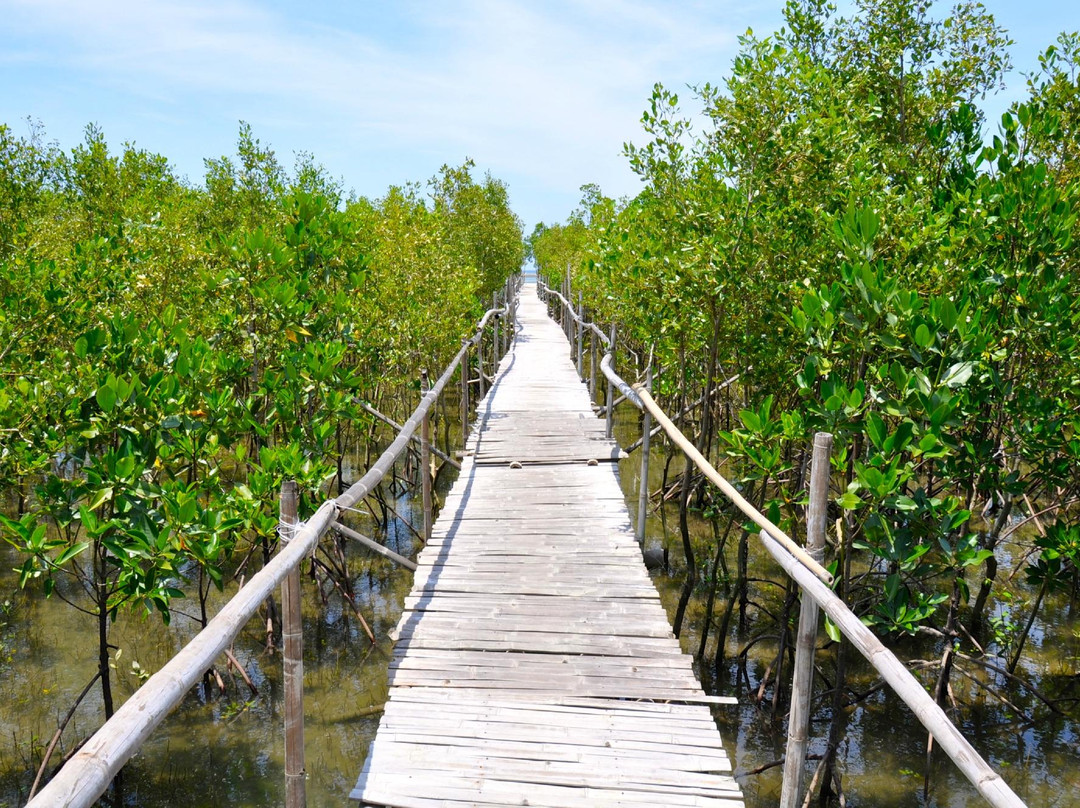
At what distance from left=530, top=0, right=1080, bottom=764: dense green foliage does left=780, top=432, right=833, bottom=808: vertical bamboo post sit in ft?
1.01

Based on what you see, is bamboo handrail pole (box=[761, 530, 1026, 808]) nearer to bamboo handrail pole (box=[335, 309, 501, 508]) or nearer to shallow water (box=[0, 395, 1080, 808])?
bamboo handrail pole (box=[335, 309, 501, 508])

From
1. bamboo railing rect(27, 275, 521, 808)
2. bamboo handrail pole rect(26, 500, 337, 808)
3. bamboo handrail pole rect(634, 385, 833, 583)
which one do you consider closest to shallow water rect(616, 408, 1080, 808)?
bamboo handrail pole rect(634, 385, 833, 583)

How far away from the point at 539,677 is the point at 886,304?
253 cm

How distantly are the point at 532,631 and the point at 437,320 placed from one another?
24.4 ft

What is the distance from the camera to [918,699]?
7.07 ft

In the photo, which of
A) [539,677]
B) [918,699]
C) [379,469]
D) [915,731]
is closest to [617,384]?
[379,469]

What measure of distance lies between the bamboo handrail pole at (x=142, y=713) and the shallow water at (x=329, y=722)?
10.9 feet

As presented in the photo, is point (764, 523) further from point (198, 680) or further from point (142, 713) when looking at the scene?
point (142, 713)

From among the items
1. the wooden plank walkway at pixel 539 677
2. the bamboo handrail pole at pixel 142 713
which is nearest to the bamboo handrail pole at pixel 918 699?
the wooden plank walkway at pixel 539 677

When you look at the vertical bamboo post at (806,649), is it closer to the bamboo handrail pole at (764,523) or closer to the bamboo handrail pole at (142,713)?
the bamboo handrail pole at (764,523)

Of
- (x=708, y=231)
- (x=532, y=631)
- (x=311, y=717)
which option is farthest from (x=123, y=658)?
(x=708, y=231)

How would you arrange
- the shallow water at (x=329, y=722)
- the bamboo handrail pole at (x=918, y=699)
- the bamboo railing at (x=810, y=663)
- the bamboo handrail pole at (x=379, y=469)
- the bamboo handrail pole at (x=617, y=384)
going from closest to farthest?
the bamboo handrail pole at (x=918, y=699)
the bamboo railing at (x=810, y=663)
the bamboo handrail pole at (x=379, y=469)
the shallow water at (x=329, y=722)
the bamboo handrail pole at (x=617, y=384)

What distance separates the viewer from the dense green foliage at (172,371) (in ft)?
12.5

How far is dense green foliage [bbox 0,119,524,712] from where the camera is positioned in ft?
12.5
